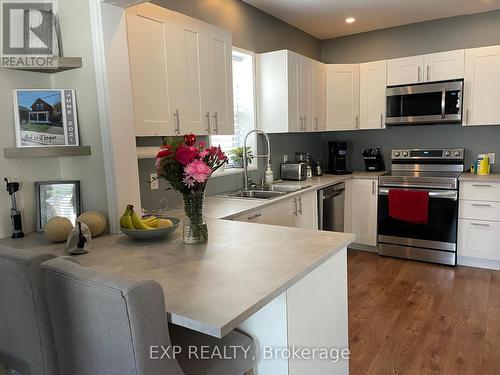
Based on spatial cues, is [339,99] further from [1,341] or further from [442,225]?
[1,341]

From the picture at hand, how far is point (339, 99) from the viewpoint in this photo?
4.43m

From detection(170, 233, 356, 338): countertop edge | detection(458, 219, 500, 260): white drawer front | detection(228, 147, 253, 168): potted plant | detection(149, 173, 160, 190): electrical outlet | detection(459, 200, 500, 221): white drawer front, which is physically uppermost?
detection(228, 147, 253, 168): potted plant

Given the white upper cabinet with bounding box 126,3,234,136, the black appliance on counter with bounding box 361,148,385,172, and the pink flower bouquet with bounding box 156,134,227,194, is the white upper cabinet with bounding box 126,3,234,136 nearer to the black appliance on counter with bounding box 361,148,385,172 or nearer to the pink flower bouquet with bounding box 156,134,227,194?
the pink flower bouquet with bounding box 156,134,227,194

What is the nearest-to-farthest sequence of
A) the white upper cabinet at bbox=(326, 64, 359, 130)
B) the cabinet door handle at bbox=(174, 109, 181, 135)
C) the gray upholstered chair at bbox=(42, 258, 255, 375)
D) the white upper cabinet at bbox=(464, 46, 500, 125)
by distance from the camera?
the gray upholstered chair at bbox=(42, 258, 255, 375) → the cabinet door handle at bbox=(174, 109, 181, 135) → the white upper cabinet at bbox=(464, 46, 500, 125) → the white upper cabinet at bbox=(326, 64, 359, 130)

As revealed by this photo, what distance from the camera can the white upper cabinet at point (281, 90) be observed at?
357cm

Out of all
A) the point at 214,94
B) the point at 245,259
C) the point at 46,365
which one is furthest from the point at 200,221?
the point at 214,94

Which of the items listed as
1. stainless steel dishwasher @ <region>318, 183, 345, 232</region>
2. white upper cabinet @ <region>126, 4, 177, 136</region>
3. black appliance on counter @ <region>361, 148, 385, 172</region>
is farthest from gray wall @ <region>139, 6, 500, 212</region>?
white upper cabinet @ <region>126, 4, 177, 136</region>

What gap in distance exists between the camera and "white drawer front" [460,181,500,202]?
11.4 ft

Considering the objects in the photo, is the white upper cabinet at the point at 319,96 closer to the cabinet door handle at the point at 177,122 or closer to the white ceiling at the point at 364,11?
the white ceiling at the point at 364,11

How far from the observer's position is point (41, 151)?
1742mm

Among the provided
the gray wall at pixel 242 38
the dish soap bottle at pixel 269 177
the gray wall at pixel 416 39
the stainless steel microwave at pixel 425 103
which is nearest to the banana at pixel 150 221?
the gray wall at pixel 242 38

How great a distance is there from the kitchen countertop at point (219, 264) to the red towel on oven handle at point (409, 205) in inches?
94.2

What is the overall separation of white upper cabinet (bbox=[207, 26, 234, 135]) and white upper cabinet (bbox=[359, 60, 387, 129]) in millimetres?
2170

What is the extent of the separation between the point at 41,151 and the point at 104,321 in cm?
113
